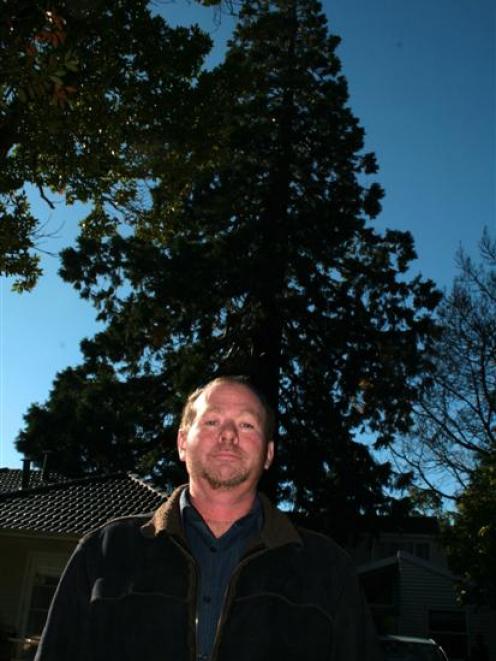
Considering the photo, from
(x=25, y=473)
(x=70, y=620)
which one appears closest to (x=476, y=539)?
(x=25, y=473)

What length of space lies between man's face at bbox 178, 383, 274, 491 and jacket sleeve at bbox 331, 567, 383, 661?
588mm

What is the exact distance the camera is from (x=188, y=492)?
10.1ft

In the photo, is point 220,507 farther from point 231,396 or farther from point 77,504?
point 77,504

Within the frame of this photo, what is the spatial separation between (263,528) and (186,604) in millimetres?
443

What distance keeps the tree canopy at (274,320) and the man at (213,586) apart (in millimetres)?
17471

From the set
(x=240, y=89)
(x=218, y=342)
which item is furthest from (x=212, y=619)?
(x=218, y=342)

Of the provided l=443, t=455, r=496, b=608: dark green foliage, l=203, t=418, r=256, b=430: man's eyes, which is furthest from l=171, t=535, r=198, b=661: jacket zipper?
l=443, t=455, r=496, b=608: dark green foliage

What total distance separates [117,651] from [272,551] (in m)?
0.70

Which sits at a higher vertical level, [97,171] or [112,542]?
[97,171]

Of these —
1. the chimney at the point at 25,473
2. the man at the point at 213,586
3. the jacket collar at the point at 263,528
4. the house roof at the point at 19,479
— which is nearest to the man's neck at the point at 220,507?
the man at the point at 213,586

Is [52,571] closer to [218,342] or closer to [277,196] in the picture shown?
[218,342]

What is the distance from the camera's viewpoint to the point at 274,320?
71.8 ft

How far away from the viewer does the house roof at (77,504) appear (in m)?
17.3

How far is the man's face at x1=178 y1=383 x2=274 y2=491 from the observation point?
116 inches
